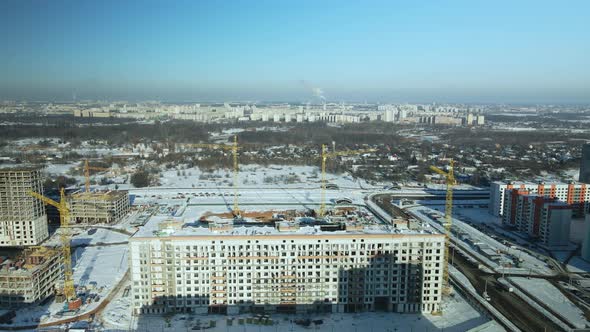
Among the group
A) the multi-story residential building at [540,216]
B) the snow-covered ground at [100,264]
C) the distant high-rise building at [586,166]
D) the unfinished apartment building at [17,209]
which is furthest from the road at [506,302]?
the unfinished apartment building at [17,209]

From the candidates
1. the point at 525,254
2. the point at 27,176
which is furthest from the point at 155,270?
the point at 525,254

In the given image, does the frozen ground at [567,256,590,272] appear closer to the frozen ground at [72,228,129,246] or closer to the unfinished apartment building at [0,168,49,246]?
the frozen ground at [72,228,129,246]

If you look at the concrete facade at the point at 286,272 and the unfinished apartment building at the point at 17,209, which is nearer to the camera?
the concrete facade at the point at 286,272

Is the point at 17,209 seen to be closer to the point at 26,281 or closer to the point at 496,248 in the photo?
the point at 26,281

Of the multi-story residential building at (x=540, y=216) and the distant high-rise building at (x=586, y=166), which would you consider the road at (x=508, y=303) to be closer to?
the multi-story residential building at (x=540, y=216)

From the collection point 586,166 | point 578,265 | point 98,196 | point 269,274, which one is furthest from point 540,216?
point 98,196
